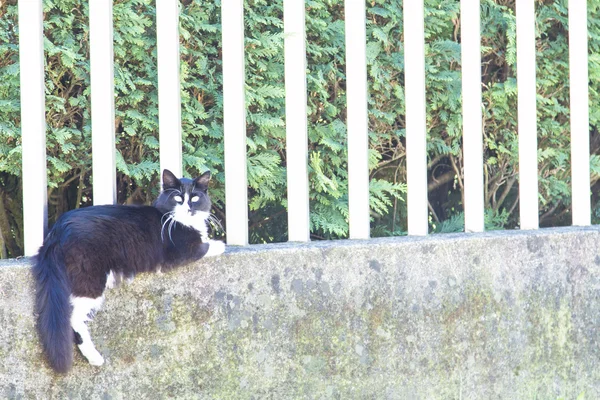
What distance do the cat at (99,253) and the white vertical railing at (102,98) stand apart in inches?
8.0

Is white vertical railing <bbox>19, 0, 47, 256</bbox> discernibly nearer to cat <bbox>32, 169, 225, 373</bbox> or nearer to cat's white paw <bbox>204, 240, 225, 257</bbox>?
cat <bbox>32, 169, 225, 373</bbox>

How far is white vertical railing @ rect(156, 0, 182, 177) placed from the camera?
2.94m

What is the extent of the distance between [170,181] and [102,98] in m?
0.43

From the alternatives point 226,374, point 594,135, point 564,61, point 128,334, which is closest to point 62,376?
point 128,334

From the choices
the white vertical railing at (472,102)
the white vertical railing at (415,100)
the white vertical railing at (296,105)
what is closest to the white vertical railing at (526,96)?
the white vertical railing at (472,102)

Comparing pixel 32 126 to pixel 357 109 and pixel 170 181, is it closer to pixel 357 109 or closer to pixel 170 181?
pixel 170 181

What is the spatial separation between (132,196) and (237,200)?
574 millimetres

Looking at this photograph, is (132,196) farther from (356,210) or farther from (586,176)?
(586,176)

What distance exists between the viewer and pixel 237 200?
3.04 meters

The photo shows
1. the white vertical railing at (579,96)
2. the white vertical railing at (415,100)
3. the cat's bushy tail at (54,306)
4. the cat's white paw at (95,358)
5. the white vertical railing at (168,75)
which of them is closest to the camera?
the cat's bushy tail at (54,306)

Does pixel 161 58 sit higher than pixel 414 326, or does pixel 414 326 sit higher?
pixel 161 58

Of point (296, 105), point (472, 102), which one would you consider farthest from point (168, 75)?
point (472, 102)

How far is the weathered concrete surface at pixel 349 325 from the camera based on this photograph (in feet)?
9.07

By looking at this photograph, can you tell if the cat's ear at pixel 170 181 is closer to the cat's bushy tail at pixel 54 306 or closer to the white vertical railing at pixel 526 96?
the cat's bushy tail at pixel 54 306
